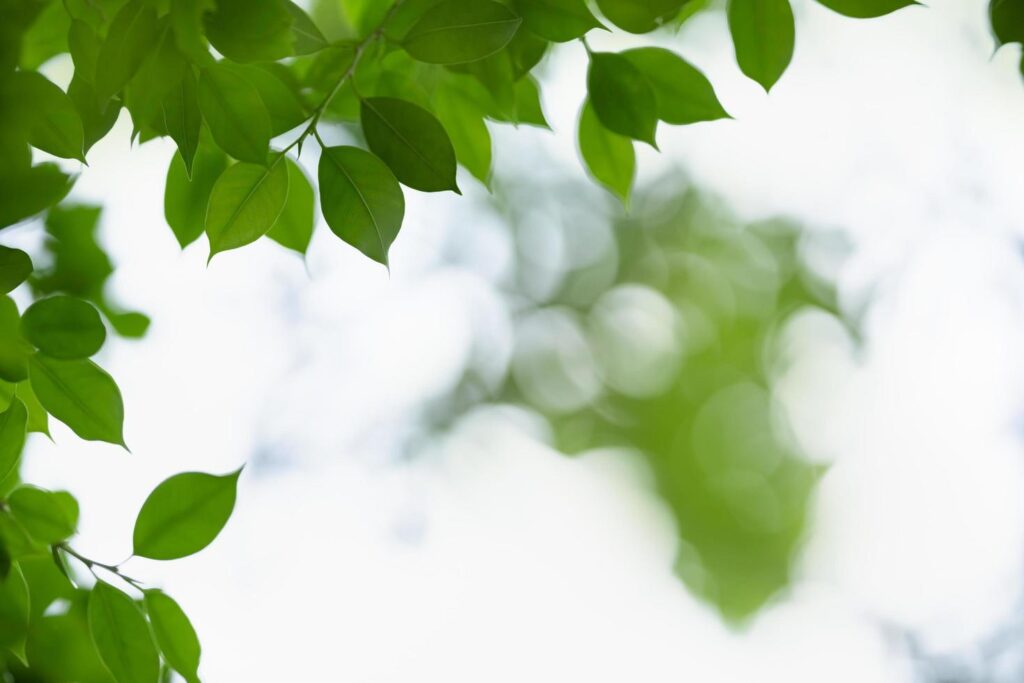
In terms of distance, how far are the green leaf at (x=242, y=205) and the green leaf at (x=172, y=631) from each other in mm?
177

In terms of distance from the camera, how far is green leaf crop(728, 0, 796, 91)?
441 millimetres

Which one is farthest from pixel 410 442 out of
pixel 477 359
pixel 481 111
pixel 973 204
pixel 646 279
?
pixel 481 111

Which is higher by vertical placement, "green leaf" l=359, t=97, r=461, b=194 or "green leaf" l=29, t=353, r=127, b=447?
"green leaf" l=359, t=97, r=461, b=194

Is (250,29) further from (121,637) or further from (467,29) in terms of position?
(121,637)

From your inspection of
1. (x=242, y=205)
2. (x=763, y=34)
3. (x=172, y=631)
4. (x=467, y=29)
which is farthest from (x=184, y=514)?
(x=763, y=34)

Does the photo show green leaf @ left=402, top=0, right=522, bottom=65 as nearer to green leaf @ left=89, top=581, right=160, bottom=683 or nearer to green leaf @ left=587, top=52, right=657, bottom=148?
green leaf @ left=587, top=52, right=657, bottom=148

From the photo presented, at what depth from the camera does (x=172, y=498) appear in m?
0.45

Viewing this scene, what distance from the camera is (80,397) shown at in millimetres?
423

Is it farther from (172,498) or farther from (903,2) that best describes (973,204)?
(172,498)

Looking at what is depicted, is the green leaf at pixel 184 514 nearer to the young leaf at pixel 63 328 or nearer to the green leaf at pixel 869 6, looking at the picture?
the young leaf at pixel 63 328

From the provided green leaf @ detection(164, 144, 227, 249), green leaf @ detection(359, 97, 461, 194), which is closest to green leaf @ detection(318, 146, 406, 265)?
green leaf @ detection(359, 97, 461, 194)

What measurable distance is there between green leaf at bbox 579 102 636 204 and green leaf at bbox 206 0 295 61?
0.67 feet

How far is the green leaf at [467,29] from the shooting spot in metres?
0.41

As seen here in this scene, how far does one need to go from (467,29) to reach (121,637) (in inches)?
13.1
